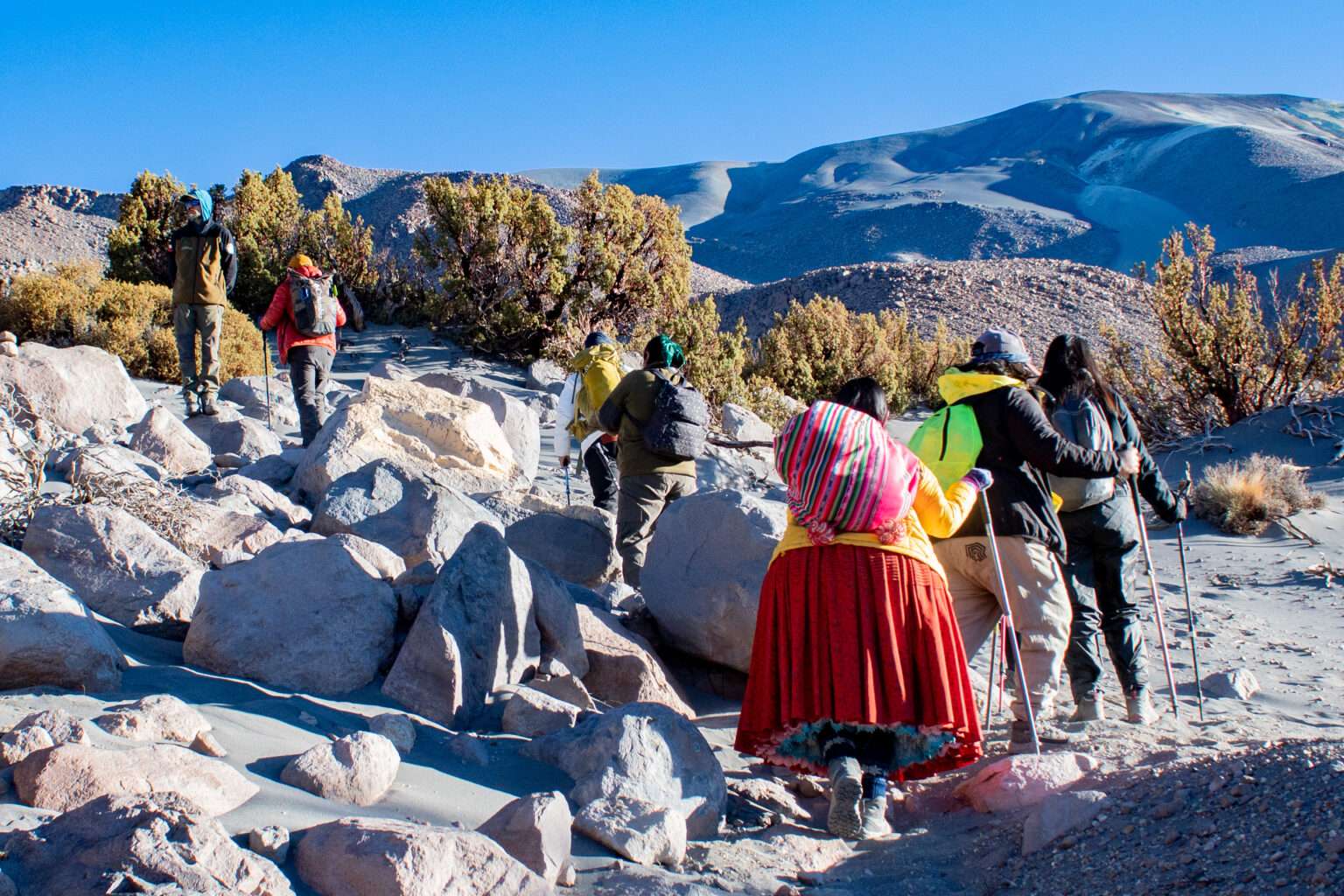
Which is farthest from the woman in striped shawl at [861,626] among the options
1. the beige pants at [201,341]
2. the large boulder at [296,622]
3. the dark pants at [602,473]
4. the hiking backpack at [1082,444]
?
the beige pants at [201,341]

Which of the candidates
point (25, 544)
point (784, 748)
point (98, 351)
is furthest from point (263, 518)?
point (98, 351)

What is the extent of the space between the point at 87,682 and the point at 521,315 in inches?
473

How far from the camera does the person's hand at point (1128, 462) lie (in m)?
4.44

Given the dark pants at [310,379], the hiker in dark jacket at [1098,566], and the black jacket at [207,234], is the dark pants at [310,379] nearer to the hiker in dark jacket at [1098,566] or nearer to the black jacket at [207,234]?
the black jacket at [207,234]

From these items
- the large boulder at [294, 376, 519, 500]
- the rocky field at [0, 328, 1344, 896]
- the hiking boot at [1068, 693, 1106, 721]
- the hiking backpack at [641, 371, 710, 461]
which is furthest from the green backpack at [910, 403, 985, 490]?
the large boulder at [294, 376, 519, 500]

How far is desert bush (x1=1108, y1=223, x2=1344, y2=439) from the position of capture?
1299 centimetres

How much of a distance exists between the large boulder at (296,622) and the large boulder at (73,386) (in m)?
4.39

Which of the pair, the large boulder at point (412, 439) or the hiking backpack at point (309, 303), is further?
the hiking backpack at point (309, 303)

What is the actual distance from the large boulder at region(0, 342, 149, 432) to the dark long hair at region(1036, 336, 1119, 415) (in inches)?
257

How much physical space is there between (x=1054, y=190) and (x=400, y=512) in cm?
8141

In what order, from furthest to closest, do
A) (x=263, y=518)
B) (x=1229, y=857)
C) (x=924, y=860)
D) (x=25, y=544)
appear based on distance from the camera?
(x=263, y=518)
(x=25, y=544)
(x=924, y=860)
(x=1229, y=857)

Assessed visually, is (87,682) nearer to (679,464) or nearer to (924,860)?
(924,860)

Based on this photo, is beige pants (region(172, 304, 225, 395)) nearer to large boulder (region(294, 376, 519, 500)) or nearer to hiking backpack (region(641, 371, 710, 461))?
large boulder (region(294, 376, 519, 500))

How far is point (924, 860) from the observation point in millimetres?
3414
